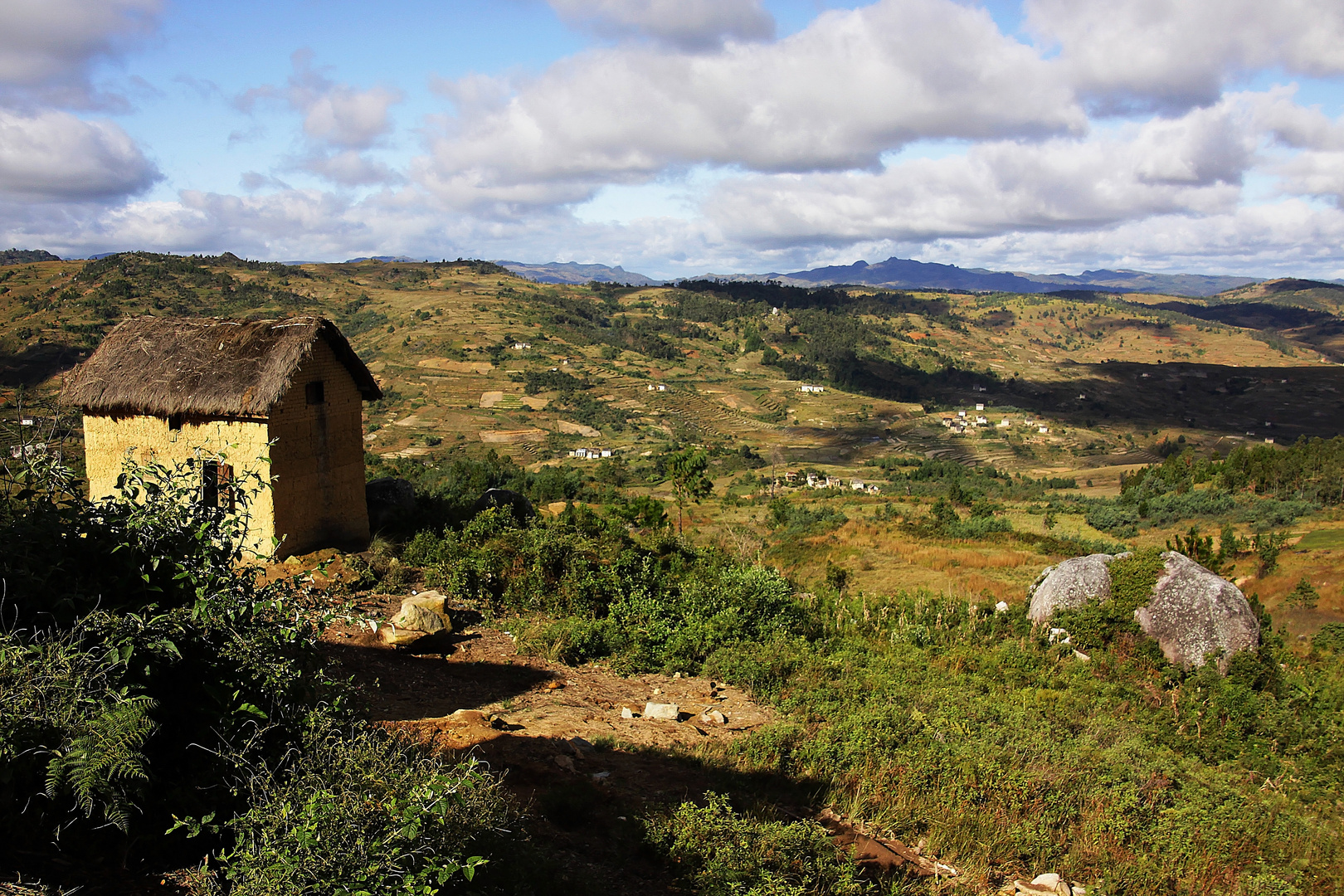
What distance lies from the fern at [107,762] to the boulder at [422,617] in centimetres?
552

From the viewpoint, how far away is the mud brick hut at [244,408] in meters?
11.8

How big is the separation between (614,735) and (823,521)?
2350cm

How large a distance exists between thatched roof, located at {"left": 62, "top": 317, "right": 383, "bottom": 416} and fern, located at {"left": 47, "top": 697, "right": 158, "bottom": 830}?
9799mm

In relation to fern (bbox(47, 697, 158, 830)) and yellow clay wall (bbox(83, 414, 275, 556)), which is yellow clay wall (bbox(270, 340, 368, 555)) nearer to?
yellow clay wall (bbox(83, 414, 275, 556))

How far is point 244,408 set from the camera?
11641 mm

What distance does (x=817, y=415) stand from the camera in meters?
89.2

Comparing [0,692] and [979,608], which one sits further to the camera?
[979,608]

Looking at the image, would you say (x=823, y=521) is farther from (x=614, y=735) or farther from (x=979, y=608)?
(x=614, y=735)

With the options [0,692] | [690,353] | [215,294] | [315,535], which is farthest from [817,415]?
[0,692]

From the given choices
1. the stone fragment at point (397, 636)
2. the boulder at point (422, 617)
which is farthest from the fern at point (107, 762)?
the boulder at point (422, 617)

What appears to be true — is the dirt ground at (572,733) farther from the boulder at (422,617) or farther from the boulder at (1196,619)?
the boulder at (1196,619)

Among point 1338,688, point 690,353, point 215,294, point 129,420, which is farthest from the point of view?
point 690,353

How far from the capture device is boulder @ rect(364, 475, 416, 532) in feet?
48.1

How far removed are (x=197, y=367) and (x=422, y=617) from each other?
7312 millimetres
